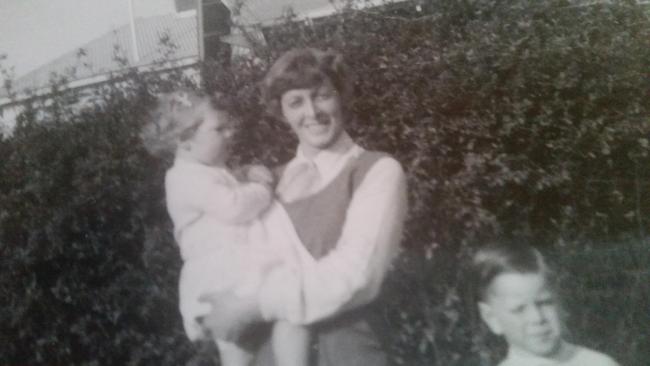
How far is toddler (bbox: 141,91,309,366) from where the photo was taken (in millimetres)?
1859

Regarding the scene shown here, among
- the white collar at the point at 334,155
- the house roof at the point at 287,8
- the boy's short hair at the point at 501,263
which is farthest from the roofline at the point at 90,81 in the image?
the boy's short hair at the point at 501,263

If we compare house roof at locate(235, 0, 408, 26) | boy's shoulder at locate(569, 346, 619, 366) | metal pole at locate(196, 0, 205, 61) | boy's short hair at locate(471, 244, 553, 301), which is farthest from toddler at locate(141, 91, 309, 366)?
boy's shoulder at locate(569, 346, 619, 366)

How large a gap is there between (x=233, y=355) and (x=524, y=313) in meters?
0.73

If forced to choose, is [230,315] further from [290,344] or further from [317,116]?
[317,116]

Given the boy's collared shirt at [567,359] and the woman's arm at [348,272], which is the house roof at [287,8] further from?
the boy's collared shirt at [567,359]

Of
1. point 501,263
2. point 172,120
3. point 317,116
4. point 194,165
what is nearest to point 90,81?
point 172,120

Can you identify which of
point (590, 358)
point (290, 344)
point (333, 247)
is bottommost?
point (590, 358)

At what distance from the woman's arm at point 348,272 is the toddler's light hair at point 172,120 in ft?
1.49

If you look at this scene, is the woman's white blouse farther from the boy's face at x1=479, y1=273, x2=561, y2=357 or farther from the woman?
the boy's face at x1=479, y1=273, x2=561, y2=357

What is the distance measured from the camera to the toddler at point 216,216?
1.86m

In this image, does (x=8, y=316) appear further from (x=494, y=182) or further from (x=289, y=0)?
(x=494, y=182)

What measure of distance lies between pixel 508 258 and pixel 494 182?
0.64 ft

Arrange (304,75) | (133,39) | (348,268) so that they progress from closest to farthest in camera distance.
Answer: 1. (348,268)
2. (304,75)
3. (133,39)

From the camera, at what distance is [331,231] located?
1.83 meters
